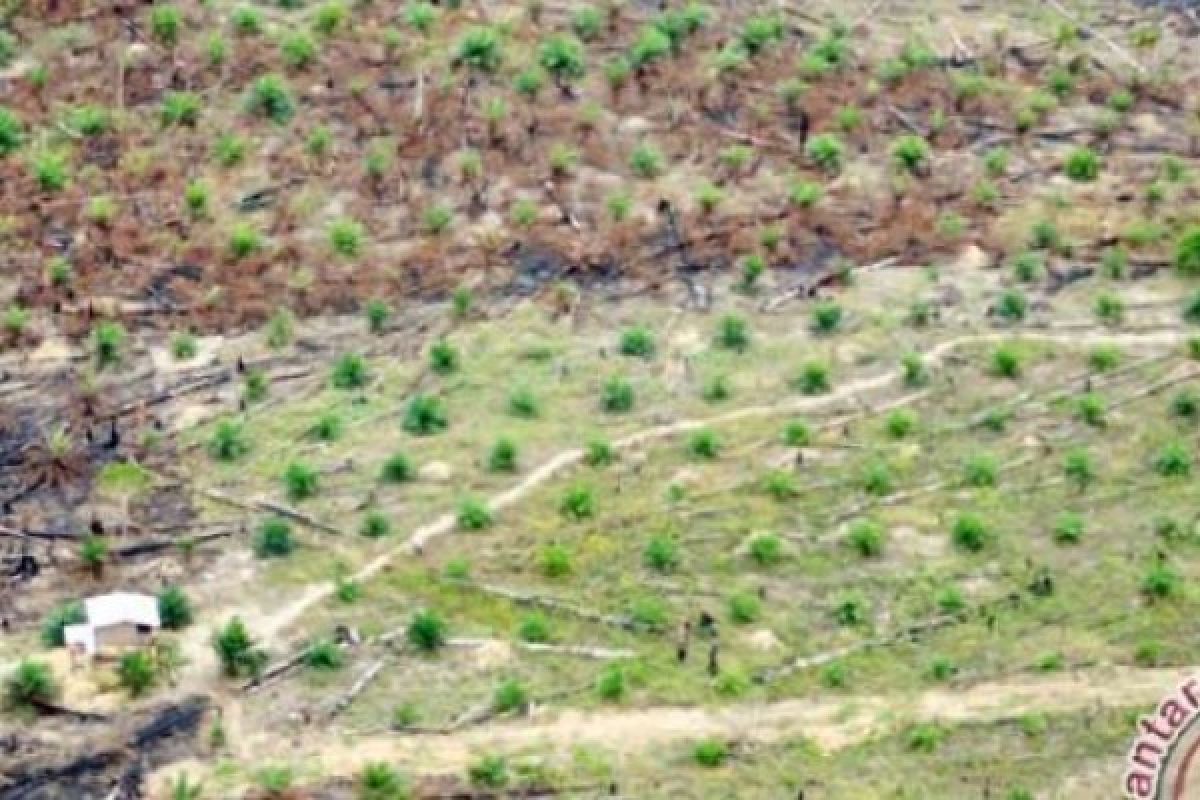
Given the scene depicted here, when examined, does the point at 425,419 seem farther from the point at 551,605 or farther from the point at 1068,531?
the point at 1068,531

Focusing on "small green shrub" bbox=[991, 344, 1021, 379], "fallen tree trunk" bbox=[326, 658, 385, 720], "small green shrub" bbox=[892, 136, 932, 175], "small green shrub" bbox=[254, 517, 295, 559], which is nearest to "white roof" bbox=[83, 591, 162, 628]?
"small green shrub" bbox=[254, 517, 295, 559]

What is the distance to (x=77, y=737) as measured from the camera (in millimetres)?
17312

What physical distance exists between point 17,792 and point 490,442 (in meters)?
4.79

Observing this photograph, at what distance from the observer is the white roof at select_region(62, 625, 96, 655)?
17891 millimetres

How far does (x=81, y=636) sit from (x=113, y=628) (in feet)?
0.75

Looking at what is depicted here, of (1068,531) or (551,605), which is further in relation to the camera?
(1068,531)

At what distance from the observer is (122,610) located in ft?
59.1

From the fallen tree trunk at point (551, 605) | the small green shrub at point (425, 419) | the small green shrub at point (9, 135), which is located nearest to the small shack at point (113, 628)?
the fallen tree trunk at point (551, 605)

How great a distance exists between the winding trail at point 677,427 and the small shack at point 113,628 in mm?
773

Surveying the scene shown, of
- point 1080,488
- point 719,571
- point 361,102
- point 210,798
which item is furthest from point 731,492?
point 361,102

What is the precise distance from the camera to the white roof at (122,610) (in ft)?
58.9

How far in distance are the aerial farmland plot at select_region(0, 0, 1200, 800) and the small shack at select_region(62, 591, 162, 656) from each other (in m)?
0.04

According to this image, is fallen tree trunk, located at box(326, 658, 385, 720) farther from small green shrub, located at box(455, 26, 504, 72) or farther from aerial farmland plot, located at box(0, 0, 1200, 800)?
small green shrub, located at box(455, 26, 504, 72)

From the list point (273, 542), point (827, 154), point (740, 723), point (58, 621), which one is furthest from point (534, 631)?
point (827, 154)
